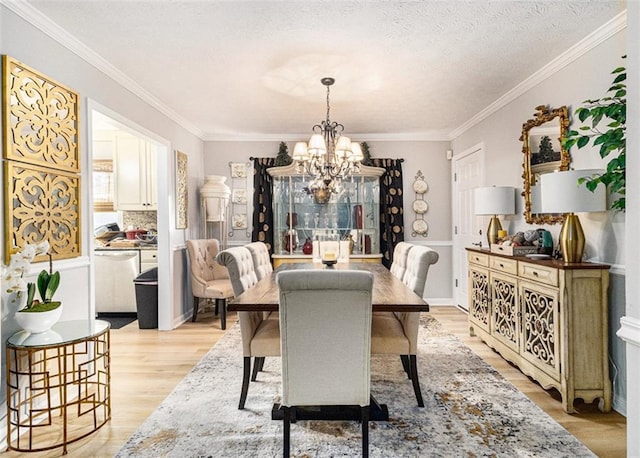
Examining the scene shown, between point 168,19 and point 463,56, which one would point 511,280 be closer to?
point 463,56

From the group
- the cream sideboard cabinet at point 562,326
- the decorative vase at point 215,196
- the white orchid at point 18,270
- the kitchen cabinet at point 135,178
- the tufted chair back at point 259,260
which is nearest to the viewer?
the white orchid at point 18,270

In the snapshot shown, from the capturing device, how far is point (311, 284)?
1.70 meters

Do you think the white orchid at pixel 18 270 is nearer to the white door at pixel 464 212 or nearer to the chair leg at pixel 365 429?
the chair leg at pixel 365 429

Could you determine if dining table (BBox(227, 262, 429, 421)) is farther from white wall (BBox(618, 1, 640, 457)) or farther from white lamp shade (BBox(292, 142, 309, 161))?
white lamp shade (BBox(292, 142, 309, 161))

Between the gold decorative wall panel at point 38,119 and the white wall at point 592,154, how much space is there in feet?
11.5

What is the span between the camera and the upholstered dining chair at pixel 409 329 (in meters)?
2.39

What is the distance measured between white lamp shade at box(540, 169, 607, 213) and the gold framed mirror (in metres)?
0.60

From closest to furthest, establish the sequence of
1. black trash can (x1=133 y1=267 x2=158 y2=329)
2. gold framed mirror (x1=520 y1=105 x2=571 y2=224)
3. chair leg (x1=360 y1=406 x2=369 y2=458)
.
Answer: chair leg (x1=360 y1=406 x2=369 y2=458), gold framed mirror (x1=520 y1=105 x2=571 y2=224), black trash can (x1=133 y1=267 x2=158 y2=329)

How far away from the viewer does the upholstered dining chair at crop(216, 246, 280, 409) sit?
2.38 metres

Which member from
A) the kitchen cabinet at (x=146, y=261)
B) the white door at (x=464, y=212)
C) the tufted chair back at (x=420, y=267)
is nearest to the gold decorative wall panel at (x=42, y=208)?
the kitchen cabinet at (x=146, y=261)

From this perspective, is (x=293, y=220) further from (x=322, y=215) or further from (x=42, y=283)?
(x=42, y=283)

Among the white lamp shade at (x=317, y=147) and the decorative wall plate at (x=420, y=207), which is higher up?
the white lamp shade at (x=317, y=147)

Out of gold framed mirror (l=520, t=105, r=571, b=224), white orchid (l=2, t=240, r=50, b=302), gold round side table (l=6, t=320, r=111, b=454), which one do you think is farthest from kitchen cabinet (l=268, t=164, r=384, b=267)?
white orchid (l=2, t=240, r=50, b=302)

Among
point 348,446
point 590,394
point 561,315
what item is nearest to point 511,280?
point 561,315
